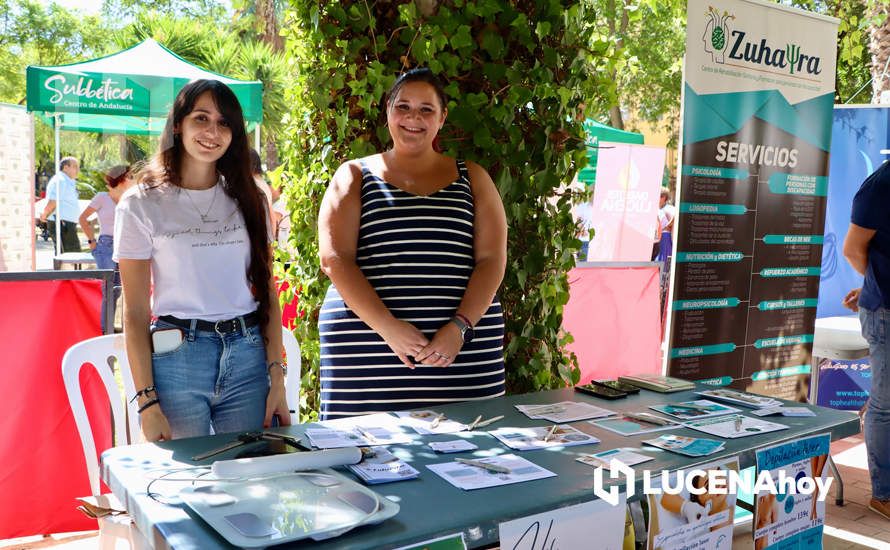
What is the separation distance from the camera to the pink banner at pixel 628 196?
8.48 meters

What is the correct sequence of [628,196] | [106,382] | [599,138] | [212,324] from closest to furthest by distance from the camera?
1. [212,324]
2. [106,382]
3. [628,196]
4. [599,138]

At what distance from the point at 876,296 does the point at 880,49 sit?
174 inches

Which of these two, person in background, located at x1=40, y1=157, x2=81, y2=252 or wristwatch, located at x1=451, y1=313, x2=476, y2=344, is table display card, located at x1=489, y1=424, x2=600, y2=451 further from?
person in background, located at x1=40, y1=157, x2=81, y2=252

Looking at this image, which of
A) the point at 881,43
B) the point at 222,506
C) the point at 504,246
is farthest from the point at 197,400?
the point at 881,43

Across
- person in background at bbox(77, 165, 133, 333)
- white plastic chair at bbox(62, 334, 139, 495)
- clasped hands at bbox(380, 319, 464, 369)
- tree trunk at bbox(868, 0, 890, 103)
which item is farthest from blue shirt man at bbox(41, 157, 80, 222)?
tree trunk at bbox(868, 0, 890, 103)

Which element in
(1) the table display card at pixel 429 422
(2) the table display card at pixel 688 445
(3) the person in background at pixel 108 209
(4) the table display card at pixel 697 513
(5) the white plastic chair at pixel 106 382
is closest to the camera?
(4) the table display card at pixel 697 513

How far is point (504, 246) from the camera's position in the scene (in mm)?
2656

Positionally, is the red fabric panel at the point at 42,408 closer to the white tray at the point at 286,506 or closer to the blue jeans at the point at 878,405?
the white tray at the point at 286,506

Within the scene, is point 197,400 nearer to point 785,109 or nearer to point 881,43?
point 785,109

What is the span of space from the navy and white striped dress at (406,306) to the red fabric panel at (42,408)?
58.9 inches

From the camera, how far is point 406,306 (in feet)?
8.13

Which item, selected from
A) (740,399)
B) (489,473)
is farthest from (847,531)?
(489,473)

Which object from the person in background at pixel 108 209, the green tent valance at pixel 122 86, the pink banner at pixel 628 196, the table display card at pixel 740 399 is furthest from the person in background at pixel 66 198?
the table display card at pixel 740 399

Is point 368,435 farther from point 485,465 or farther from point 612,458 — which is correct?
point 612,458
